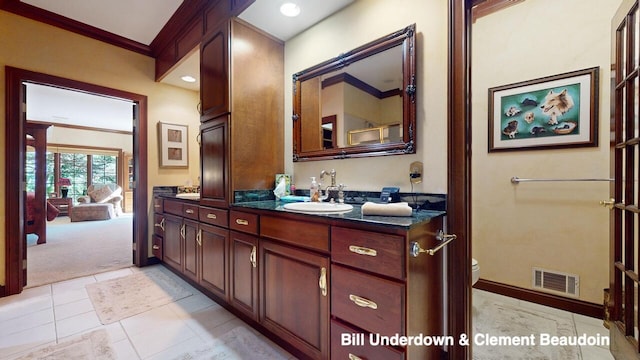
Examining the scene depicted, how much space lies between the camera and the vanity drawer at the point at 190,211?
236 cm

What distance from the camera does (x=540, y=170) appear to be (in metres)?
2.11

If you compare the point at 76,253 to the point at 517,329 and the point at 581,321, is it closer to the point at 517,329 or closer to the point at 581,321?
the point at 517,329

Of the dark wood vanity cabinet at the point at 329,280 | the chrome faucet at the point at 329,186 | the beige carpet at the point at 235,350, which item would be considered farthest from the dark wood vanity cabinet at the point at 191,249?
the chrome faucet at the point at 329,186

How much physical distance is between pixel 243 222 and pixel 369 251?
1.01m

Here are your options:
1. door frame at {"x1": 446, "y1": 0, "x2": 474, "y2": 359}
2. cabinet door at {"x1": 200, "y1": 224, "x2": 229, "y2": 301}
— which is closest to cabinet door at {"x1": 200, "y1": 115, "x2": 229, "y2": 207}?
cabinet door at {"x1": 200, "y1": 224, "x2": 229, "y2": 301}

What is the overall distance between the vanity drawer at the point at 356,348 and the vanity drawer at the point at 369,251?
308mm

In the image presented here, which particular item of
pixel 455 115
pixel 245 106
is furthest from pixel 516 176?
pixel 245 106

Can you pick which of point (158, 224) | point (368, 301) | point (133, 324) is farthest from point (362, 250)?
point (158, 224)

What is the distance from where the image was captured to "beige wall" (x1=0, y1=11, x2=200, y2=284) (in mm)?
2445

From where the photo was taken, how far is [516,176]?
7.24 ft

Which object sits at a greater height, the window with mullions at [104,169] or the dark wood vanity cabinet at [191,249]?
the window with mullions at [104,169]

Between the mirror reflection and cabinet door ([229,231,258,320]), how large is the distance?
831 mm

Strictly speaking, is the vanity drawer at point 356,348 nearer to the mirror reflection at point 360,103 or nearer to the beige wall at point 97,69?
the mirror reflection at point 360,103

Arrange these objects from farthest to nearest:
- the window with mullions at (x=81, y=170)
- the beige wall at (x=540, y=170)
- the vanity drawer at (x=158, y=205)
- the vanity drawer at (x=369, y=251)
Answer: the window with mullions at (x=81, y=170), the vanity drawer at (x=158, y=205), the beige wall at (x=540, y=170), the vanity drawer at (x=369, y=251)
